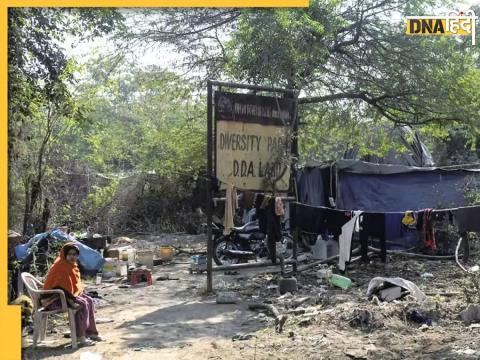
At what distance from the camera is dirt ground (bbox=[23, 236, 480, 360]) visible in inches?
206

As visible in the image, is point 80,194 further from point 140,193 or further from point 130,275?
point 130,275

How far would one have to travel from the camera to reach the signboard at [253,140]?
868cm

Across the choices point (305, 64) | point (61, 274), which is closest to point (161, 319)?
point (61, 274)

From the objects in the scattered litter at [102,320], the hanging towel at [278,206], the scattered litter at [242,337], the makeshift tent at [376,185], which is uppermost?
the makeshift tent at [376,185]

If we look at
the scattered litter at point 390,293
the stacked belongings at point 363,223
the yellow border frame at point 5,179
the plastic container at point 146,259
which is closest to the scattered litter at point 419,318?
the scattered litter at point 390,293

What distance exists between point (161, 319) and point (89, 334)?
3.90 ft

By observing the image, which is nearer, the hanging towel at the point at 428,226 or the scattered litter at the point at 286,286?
the scattered litter at the point at 286,286

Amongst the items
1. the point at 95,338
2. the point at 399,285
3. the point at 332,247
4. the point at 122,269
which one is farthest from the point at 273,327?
the point at 332,247

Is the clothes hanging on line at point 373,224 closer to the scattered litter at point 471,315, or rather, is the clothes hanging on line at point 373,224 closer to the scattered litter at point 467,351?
the scattered litter at point 471,315

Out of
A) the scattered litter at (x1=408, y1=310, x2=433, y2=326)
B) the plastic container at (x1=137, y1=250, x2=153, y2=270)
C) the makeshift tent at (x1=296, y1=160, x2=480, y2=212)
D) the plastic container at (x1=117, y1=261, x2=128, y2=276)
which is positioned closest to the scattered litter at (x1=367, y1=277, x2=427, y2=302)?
the scattered litter at (x1=408, y1=310, x2=433, y2=326)

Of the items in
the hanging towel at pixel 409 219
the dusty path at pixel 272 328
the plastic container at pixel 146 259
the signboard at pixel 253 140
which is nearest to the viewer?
the dusty path at pixel 272 328

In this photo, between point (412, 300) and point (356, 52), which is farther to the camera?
point (356, 52)

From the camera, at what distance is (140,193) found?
1914cm

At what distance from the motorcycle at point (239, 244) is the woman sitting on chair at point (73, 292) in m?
4.71
